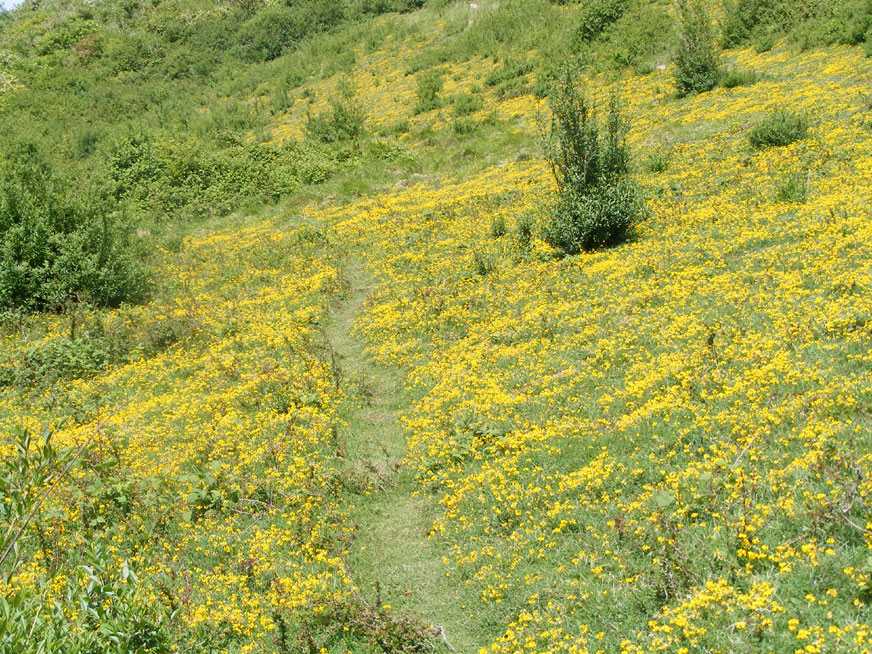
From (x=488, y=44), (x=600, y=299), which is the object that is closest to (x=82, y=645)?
(x=600, y=299)

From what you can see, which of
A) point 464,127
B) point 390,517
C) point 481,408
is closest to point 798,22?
point 464,127

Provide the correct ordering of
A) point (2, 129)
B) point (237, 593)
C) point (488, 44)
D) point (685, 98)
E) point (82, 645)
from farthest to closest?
point (488, 44) → point (2, 129) → point (685, 98) → point (237, 593) → point (82, 645)

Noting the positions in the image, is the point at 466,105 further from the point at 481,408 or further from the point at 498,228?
the point at 481,408

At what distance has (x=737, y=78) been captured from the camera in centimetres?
2038

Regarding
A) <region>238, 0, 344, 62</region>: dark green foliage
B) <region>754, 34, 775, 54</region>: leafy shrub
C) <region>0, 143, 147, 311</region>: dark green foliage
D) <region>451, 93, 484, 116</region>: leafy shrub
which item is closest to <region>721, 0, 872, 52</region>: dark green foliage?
<region>754, 34, 775, 54</region>: leafy shrub

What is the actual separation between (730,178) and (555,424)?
9.14m

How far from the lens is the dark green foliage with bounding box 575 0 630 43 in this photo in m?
30.7

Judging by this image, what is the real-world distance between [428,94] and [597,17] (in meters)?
9.11

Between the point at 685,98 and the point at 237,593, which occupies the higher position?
the point at 685,98

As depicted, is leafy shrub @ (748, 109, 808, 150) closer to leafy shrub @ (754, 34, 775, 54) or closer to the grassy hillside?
the grassy hillside

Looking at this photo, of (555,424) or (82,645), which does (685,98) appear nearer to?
(555,424)

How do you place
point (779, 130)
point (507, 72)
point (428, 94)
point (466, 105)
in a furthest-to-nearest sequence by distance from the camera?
point (428, 94) < point (507, 72) < point (466, 105) < point (779, 130)

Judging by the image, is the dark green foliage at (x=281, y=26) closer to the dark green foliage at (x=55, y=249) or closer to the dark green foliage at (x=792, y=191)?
the dark green foliage at (x=55, y=249)

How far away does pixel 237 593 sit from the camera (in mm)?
6293
